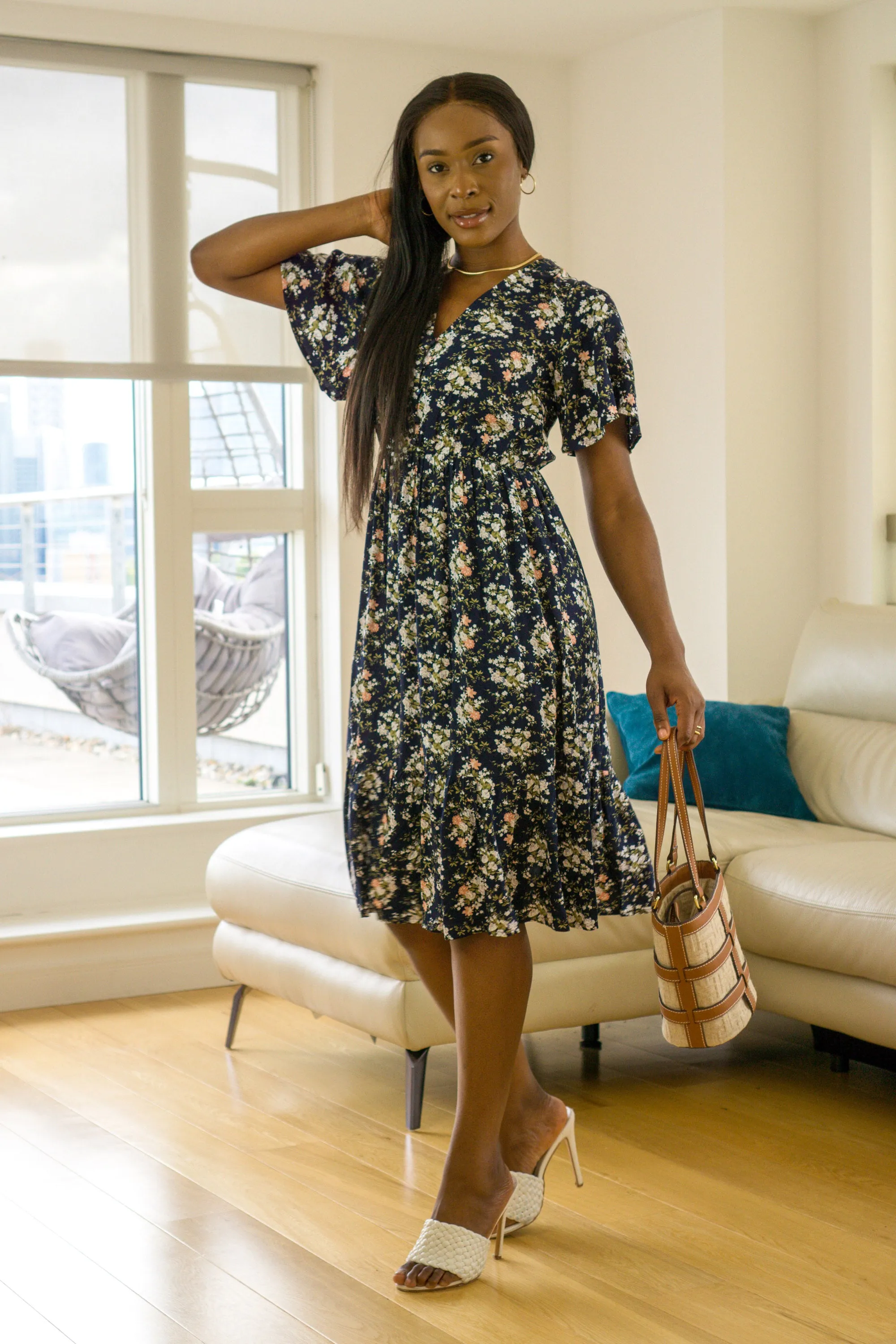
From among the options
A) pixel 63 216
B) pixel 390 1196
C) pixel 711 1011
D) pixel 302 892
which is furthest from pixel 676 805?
pixel 63 216

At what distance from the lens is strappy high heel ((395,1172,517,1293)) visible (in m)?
2.00

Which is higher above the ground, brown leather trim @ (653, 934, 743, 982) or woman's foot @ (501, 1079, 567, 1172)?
brown leather trim @ (653, 934, 743, 982)

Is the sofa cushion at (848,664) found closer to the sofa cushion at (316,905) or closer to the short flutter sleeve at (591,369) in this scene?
the sofa cushion at (316,905)

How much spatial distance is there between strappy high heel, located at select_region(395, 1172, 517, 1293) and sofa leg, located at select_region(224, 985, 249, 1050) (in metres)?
1.31

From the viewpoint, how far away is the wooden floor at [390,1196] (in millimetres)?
1964

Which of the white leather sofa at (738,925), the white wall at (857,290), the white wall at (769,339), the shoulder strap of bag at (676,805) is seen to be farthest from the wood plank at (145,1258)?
the white wall at (857,290)

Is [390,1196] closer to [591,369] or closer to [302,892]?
[302,892]

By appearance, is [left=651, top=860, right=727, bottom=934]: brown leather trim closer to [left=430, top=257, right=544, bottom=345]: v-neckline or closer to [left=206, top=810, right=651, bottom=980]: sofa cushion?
[left=206, top=810, right=651, bottom=980]: sofa cushion

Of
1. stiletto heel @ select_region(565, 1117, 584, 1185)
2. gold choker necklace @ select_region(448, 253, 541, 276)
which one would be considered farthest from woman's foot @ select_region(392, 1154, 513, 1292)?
gold choker necklace @ select_region(448, 253, 541, 276)

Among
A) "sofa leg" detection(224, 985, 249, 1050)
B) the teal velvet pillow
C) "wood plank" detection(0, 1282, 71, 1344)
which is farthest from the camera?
the teal velvet pillow

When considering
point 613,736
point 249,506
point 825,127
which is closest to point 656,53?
point 825,127

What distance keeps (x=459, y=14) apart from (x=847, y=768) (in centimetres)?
220

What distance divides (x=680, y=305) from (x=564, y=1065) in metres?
2.11

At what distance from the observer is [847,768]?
3373 mm
